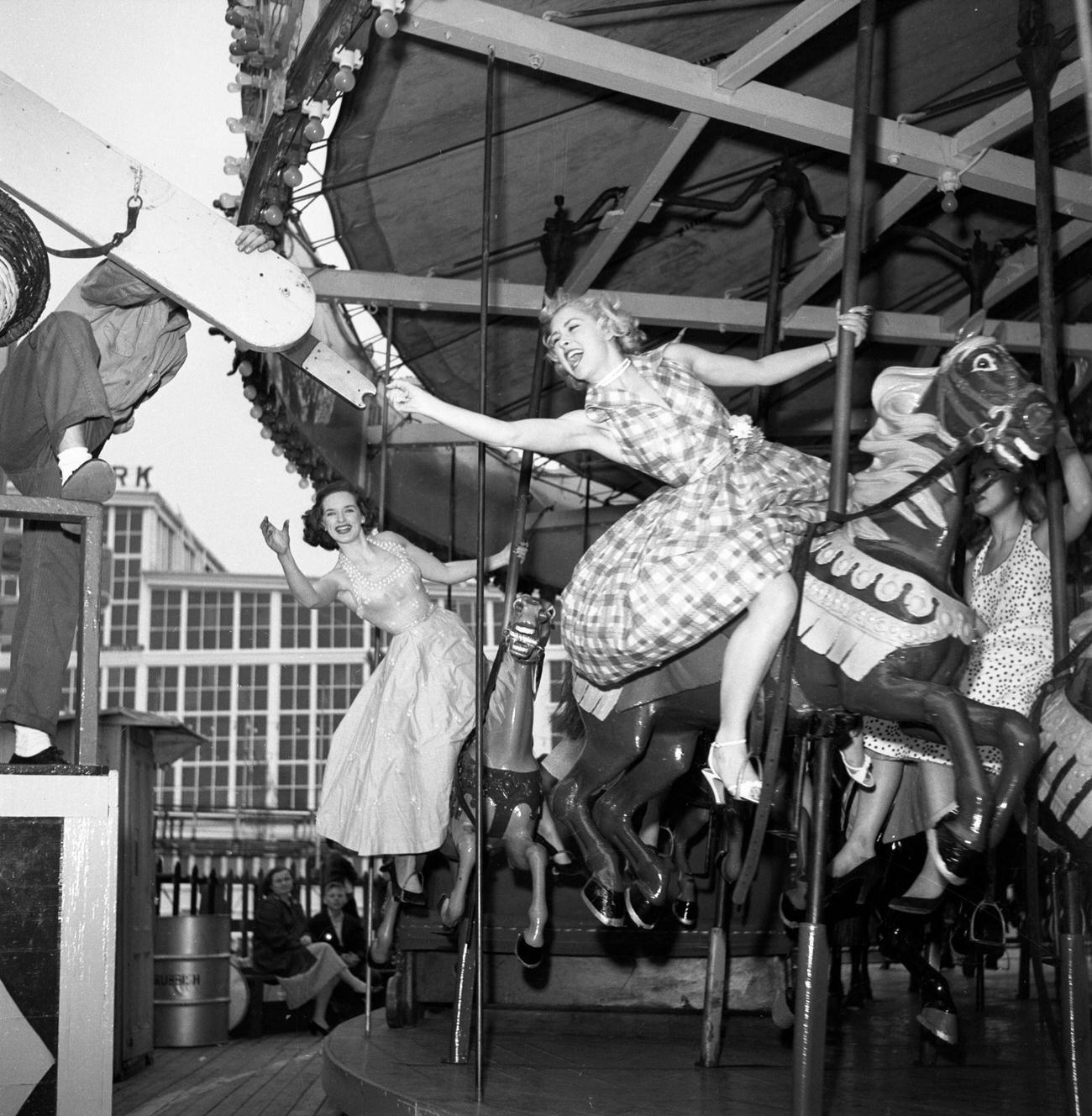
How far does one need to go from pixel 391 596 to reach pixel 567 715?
1.06 m

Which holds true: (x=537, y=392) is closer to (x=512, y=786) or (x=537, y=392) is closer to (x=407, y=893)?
A: (x=512, y=786)

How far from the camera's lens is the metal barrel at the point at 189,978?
9.15 meters

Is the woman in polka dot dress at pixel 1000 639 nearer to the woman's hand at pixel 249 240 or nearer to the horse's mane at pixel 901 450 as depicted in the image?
the horse's mane at pixel 901 450

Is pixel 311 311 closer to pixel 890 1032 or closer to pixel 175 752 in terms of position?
pixel 890 1032

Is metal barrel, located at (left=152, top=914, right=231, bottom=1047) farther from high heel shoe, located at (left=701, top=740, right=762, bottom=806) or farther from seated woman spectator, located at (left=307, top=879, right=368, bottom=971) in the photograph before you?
high heel shoe, located at (left=701, top=740, right=762, bottom=806)

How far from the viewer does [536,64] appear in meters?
5.48

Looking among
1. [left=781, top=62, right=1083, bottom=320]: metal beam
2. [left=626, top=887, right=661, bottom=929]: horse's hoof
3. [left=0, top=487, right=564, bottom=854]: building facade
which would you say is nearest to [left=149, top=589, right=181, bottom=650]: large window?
[left=0, top=487, right=564, bottom=854]: building facade

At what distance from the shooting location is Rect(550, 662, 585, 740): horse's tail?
5.44 meters

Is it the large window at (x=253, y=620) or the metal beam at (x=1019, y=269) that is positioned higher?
the metal beam at (x=1019, y=269)

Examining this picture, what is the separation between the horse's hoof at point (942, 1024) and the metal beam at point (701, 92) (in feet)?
11.1

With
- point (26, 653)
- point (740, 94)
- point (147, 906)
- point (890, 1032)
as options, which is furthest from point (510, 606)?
point (147, 906)

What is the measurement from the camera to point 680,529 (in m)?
4.30

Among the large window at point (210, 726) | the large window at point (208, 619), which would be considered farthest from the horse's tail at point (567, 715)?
the large window at point (208, 619)

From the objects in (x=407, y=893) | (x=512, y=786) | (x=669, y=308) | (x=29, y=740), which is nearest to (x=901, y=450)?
(x=512, y=786)
